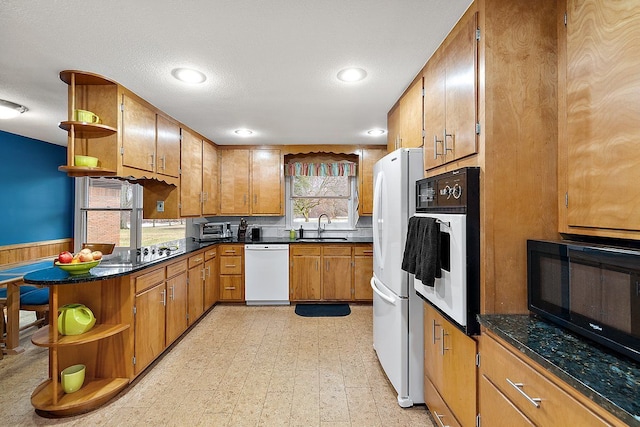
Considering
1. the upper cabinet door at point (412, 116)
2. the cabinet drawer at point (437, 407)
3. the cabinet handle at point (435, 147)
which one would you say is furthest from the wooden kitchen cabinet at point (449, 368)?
the upper cabinet door at point (412, 116)

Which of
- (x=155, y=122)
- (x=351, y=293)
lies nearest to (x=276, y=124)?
(x=155, y=122)

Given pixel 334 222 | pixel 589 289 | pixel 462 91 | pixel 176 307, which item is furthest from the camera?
pixel 334 222

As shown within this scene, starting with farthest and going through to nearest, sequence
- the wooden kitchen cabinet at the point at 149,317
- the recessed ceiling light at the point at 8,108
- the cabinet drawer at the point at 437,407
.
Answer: the recessed ceiling light at the point at 8,108, the wooden kitchen cabinet at the point at 149,317, the cabinet drawer at the point at 437,407

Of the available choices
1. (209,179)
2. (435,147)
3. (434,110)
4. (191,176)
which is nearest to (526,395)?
(435,147)

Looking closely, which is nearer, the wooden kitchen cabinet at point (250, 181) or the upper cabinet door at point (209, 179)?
the upper cabinet door at point (209, 179)

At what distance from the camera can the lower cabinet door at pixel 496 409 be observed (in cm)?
109

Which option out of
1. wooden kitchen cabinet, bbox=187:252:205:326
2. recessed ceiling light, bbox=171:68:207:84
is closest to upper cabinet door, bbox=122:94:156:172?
recessed ceiling light, bbox=171:68:207:84

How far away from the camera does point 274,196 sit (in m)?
4.65

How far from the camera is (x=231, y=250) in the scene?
435 centimetres

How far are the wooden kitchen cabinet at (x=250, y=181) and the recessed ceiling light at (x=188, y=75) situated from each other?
2291 mm

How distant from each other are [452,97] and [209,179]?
11.4 ft

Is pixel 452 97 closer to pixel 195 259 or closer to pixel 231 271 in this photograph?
pixel 195 259

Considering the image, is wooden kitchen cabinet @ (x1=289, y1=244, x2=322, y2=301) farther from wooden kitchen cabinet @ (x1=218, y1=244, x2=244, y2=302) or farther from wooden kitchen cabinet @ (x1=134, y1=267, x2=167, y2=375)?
wooden kitchen cabinet @ (x1=134, y1=267, x2=167, y2=375)

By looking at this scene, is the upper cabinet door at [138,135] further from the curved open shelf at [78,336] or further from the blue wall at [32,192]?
the blue wall at [32,192]
